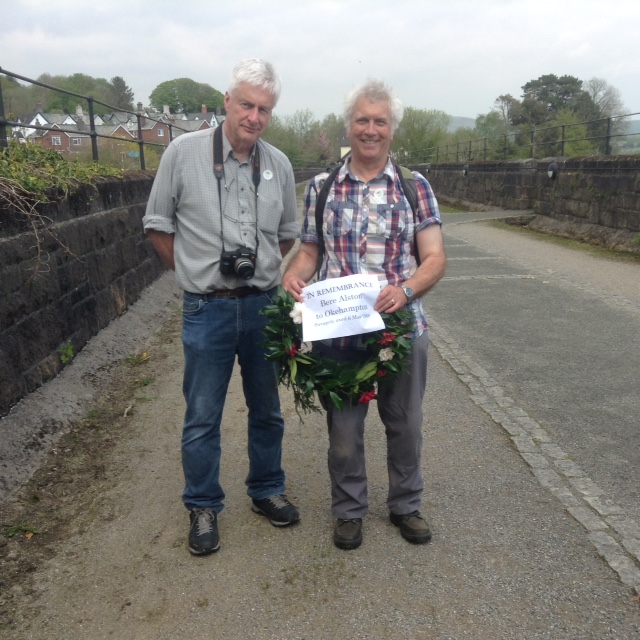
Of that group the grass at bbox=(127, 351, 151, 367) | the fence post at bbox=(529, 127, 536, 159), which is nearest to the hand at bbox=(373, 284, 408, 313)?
the grass at bbox=(127, 351, 151, 367)

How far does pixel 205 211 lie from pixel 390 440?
4.56 ft

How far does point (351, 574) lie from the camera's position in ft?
10.7

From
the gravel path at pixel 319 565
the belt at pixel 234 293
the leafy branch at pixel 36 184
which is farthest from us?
the leafy branch at pixel 36 184

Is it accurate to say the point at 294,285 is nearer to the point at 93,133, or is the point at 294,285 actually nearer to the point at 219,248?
the point at 219,248

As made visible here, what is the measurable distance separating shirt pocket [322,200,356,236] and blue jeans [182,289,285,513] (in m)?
0.49

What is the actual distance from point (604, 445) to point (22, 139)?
5.56m

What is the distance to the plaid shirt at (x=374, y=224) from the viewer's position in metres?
3.36

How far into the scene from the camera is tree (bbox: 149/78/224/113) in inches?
3086

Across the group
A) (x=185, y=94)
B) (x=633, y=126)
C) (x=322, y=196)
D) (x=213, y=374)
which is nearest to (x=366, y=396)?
(x=213, y=374)

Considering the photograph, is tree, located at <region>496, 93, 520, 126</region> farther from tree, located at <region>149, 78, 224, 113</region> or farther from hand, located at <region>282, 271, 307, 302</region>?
hand, located at <region>282, 271, 307, 302</region>

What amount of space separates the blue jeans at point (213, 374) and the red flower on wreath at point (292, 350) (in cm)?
21

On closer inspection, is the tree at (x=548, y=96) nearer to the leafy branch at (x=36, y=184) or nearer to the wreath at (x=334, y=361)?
the leafy branch at (x=36, y=184)

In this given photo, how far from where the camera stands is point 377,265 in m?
3.41

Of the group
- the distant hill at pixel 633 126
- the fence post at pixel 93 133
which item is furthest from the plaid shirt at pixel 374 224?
the distant hill at pixel 633 126
